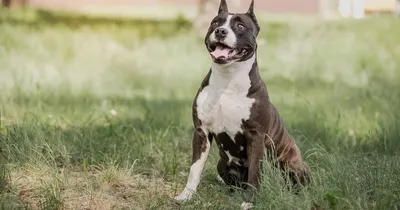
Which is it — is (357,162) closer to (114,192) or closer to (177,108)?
(114,192)

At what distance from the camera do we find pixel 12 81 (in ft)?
26.2

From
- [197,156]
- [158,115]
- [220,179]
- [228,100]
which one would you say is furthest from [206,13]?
[228,100]

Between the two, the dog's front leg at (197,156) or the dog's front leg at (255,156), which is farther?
the dog's front leg at (197,156)

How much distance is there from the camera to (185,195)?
4523 millimetres

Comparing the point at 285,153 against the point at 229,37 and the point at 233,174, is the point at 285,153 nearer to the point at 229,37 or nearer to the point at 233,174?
the point at 233,174

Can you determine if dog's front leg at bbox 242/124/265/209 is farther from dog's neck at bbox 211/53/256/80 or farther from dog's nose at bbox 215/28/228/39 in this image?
dog's nose at bbox 215/28/228/39

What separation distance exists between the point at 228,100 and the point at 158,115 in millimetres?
2679

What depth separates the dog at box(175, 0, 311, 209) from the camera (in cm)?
437

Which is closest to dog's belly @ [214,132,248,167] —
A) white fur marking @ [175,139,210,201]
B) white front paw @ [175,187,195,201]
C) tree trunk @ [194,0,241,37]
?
white fur marking @ [175,139,210,201]

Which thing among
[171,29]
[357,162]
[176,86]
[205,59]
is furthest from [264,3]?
[357,162]

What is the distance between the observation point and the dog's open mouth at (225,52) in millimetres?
4328

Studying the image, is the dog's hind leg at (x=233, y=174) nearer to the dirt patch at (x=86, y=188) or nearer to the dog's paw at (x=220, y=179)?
the dog's paw at (x=220, y=179)

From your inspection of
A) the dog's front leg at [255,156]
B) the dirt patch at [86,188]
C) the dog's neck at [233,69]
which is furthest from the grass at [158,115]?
the dog's neck at [233,69]

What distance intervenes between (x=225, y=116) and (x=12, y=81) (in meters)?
4.23
